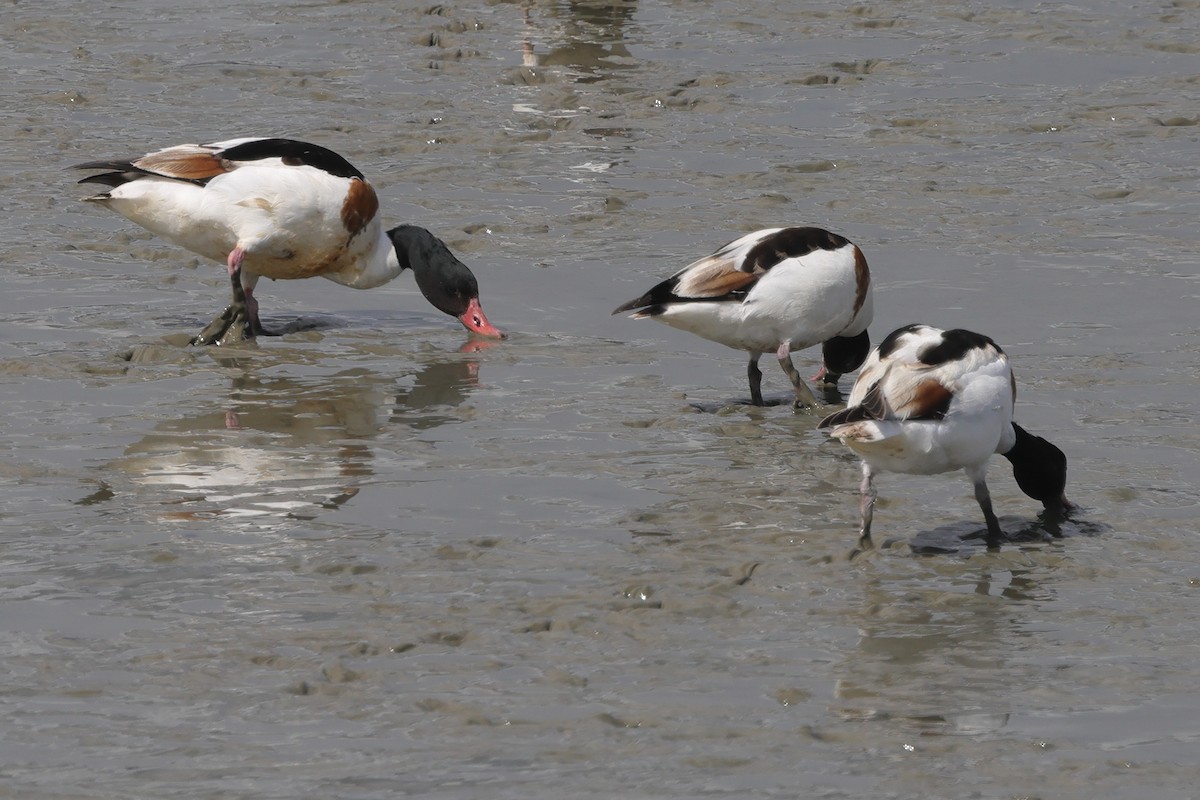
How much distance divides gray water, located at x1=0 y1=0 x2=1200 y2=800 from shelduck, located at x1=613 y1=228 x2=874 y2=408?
1.20ft

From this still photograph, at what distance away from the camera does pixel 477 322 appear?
10578mm

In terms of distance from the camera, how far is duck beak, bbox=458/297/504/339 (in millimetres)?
10508

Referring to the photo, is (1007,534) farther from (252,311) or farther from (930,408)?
(252,311)

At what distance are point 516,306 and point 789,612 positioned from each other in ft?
15.6

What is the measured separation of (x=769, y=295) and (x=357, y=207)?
260 cm

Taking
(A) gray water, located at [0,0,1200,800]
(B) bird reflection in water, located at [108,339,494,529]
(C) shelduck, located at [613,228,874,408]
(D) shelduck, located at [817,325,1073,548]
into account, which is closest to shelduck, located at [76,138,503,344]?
(A) gray water, located at [0,0,1200,800]

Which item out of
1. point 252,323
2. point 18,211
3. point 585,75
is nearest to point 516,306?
point 252,323

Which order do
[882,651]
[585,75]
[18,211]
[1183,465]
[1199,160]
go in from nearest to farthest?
[882,651] → [1183,465] → [18,211] → [1199,160] → [585,75]

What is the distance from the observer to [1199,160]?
1336cm

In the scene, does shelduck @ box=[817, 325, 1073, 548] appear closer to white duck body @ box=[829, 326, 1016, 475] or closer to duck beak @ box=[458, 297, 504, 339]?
white duck body @ box=[829, 326, 1016, 475]

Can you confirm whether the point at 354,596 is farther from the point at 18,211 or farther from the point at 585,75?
the point at 585,75

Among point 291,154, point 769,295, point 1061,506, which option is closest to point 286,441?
point 769,295

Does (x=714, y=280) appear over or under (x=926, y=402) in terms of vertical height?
under

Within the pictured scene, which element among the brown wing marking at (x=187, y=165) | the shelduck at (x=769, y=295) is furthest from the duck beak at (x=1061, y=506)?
the brown wing marking at (x=187, y=165)
